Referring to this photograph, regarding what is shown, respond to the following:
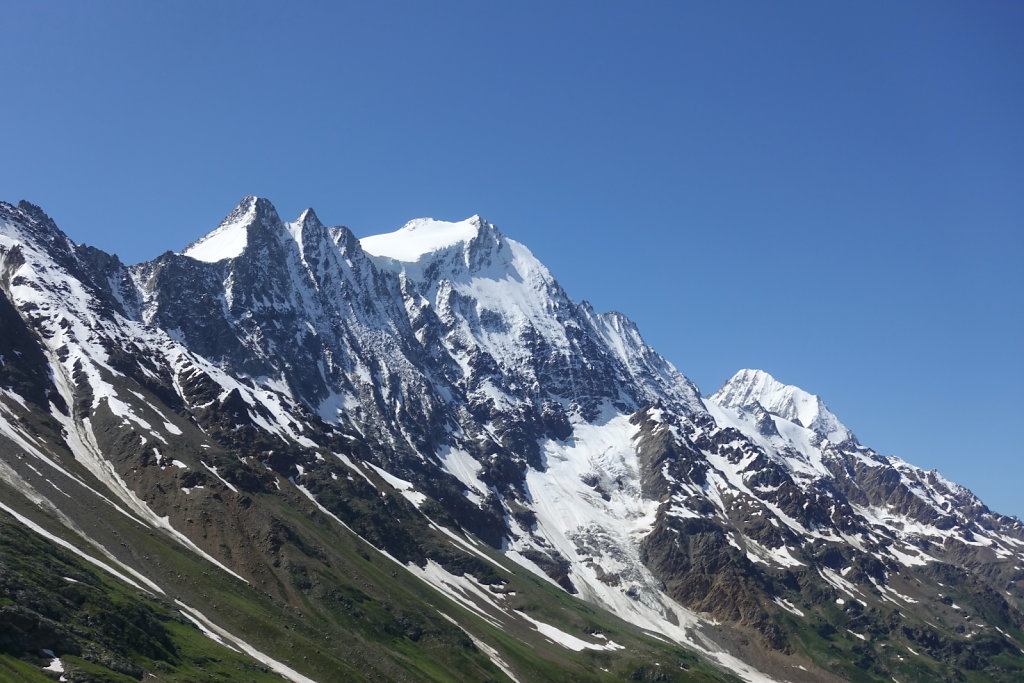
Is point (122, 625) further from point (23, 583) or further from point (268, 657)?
point (268, 657)

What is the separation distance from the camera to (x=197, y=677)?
143 meters

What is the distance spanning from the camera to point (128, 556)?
200 metres

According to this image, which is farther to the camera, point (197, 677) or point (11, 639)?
point (197, 677)

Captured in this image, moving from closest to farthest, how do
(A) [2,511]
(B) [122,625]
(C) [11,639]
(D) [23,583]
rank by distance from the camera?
(C) [11,639] < (D) [23,583] < (B) [122,625] < (A) [2,511]

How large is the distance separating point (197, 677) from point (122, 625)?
1588 centimetres

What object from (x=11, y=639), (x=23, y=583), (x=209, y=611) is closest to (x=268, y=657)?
Result: (x=209, y=611)

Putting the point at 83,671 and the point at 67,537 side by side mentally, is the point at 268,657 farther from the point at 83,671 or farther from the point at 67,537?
the point at 83,671

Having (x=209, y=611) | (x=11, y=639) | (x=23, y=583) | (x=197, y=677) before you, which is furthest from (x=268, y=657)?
(x=11, y=639)

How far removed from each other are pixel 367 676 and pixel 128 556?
196ft

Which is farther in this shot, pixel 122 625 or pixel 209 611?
pixel 209 611

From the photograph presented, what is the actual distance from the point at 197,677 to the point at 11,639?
33.5m

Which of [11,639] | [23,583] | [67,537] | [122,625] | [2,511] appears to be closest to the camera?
[11,639]

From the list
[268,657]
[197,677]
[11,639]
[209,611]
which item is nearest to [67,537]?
[209,611]

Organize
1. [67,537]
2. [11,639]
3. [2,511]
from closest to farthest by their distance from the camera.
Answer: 1. [11,639]
2. [2,511]
3. [67,537]
